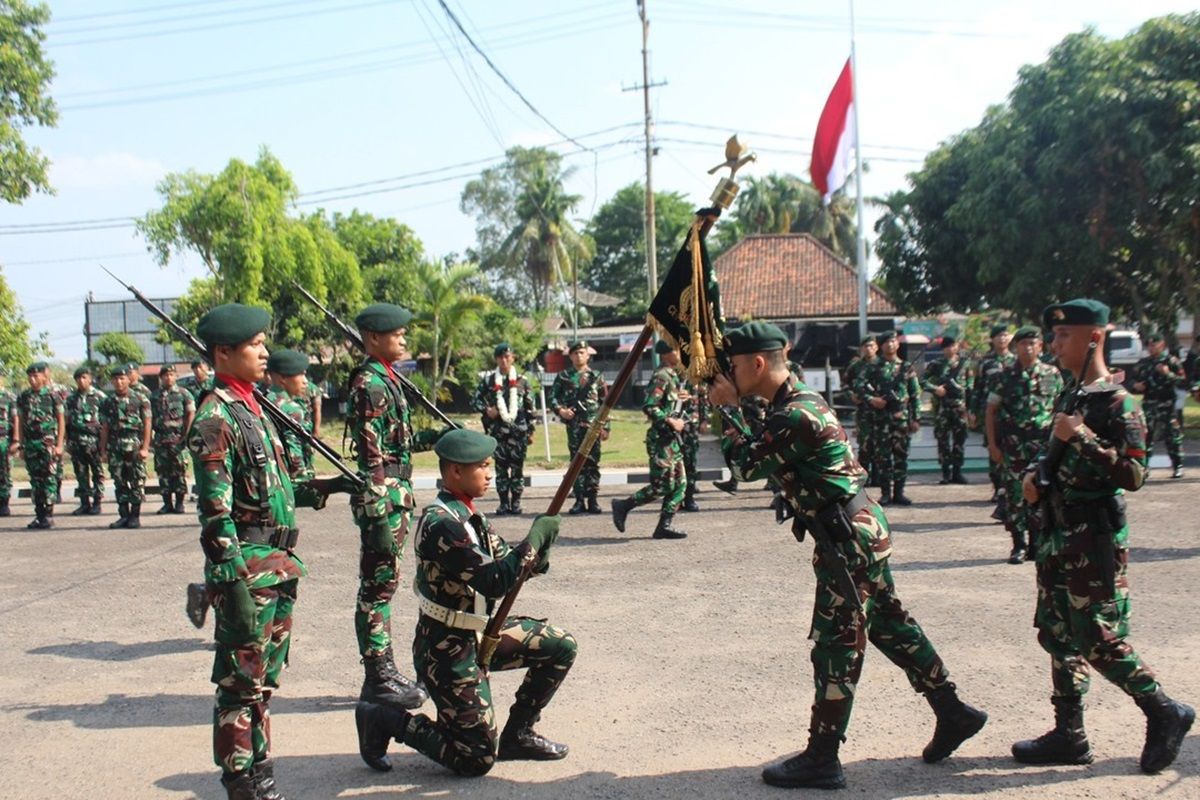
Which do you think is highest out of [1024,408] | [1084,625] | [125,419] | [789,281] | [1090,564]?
[789,281]

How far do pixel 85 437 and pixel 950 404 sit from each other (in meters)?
11.2

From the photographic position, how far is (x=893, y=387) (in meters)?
12.1

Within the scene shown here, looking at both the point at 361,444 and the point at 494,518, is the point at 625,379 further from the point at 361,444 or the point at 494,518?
the point at 494,518

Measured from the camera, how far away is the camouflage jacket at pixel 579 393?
40.7ft

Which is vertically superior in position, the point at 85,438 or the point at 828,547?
the point at 85,438

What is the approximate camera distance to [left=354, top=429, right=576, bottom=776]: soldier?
4246 millimetres

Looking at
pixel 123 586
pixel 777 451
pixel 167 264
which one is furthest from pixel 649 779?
pixel 167 264

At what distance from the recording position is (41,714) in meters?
5.50

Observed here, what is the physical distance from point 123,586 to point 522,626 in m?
5.61

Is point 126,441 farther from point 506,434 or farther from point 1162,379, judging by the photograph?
point 1162,379

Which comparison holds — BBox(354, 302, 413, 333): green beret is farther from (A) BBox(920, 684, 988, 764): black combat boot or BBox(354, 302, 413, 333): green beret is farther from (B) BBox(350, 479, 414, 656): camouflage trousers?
(A) BBox(920, 684, 988, 764): black combat boot

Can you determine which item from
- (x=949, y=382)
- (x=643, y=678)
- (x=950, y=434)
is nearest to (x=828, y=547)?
(x=643, y=678)

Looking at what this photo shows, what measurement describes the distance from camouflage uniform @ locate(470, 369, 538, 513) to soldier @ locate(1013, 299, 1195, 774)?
8385 mm

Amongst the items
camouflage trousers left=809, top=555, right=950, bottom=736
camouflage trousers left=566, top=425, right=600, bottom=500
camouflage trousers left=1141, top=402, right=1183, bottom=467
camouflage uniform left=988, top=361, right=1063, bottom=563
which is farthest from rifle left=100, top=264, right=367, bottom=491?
camouflage trousers left=1141, top=402, right=1183, bottom=467
